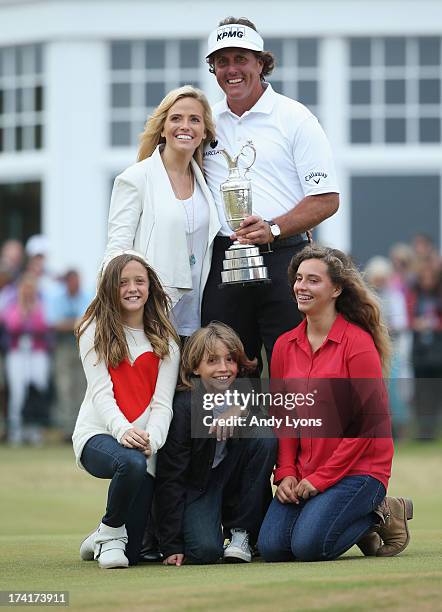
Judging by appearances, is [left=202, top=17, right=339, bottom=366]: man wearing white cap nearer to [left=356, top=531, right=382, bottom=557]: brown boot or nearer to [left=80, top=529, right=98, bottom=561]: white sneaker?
[left=356, top=531, right=382, bottom=557]: brown boot

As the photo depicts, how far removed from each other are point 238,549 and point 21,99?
11287mm

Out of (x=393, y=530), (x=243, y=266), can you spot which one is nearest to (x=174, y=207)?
(x=243, y=266)

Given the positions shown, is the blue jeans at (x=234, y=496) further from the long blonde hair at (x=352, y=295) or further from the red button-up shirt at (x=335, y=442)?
the long blonde hair at (x=352, y=295)

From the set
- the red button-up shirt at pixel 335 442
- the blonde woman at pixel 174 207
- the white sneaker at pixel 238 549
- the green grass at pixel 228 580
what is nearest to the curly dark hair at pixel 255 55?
the blonde woman at pixel 174 207

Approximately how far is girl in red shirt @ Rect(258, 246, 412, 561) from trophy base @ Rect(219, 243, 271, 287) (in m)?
0.16

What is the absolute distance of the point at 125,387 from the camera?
700 cm

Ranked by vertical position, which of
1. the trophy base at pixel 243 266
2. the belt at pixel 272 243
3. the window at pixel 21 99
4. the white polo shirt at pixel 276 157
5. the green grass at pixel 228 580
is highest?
the window at pixel 21 99

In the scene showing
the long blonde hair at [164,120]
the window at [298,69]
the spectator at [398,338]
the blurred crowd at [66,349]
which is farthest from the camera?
the window at [298,69]

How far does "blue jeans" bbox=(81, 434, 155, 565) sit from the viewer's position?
6684mm

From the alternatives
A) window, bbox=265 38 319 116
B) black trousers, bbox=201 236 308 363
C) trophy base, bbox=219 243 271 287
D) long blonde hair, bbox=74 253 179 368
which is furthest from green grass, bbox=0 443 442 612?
window, bbox=265 38 319 116

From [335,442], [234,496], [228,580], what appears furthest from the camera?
[234,496]

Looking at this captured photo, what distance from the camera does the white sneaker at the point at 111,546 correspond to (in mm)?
6738

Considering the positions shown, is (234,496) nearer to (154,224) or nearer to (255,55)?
(154,224)

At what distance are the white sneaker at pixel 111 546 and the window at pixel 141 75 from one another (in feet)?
34.7
